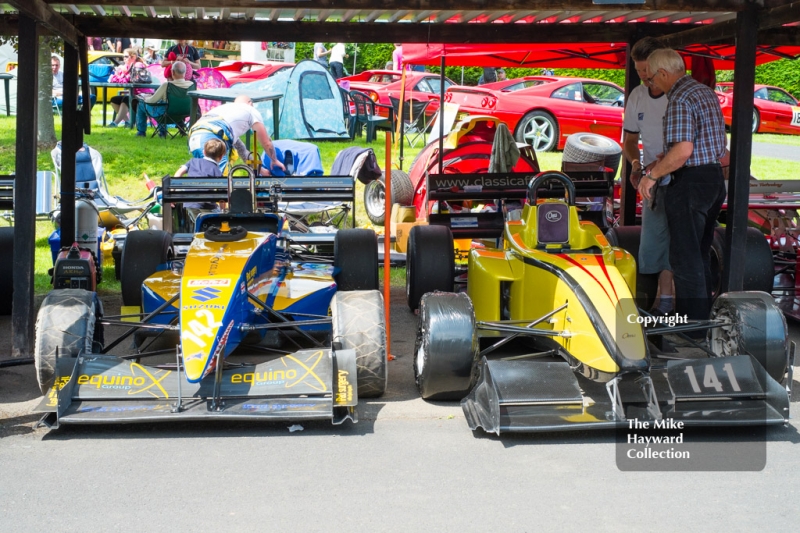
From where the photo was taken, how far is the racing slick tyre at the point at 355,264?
25.8ft

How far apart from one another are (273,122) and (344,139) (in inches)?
59.1

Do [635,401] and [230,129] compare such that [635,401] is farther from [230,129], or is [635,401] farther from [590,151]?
[590,151]

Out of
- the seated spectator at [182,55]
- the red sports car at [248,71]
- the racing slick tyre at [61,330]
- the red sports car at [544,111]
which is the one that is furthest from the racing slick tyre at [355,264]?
the seated spectator at [182,55]

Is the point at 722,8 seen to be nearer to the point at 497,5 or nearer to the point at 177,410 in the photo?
the point at 497,5

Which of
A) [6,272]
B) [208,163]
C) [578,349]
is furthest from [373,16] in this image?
[578,349]

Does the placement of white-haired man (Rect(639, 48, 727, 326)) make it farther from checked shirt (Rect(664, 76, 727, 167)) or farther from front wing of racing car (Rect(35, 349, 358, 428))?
front wing of racing car (Rect(35, 349, 358, 428))

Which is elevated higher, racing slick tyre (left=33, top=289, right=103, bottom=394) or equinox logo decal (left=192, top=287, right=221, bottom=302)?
equinox logo decal (left=192, top=287, right=221, bottom=302)

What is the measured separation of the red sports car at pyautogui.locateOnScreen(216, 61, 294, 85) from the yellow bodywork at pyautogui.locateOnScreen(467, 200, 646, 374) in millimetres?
15191

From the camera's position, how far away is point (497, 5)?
696 centimetres

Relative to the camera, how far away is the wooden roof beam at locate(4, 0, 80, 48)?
6583mm

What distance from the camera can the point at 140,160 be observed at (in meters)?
16.3

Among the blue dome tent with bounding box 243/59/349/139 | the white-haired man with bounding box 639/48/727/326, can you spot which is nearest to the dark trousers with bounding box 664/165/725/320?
the white-haired man with bounding box 639/48/727/326

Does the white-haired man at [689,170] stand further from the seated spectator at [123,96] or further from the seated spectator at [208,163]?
the seated spectator at [123,96]

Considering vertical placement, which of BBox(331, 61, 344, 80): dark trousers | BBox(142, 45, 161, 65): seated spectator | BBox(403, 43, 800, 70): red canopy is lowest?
BBox(403, 43, 800, 70): red canopy
